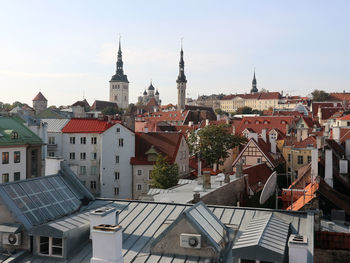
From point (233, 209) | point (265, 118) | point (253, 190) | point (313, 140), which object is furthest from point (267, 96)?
point (233, 209)

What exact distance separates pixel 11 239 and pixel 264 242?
628 centimetres

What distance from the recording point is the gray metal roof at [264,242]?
882cm

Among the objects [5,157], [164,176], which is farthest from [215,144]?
[5,157]

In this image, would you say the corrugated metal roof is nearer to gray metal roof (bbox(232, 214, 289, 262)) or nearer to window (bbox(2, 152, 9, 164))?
window (bbox(2, 152, 9, 164))

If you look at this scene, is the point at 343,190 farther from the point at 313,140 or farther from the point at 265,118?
the point at 265,118

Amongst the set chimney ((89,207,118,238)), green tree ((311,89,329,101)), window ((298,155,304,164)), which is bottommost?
window ((298,155,304,164))

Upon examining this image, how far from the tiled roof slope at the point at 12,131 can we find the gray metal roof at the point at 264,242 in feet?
103

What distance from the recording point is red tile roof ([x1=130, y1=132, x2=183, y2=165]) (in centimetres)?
4472

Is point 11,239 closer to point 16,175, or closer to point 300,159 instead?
point 16,175

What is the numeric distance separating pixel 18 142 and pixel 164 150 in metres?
14.7

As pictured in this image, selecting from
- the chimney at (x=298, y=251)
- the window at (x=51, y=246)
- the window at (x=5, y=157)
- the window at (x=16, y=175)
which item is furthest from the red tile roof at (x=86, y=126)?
the chimney at (x=298, y=251)

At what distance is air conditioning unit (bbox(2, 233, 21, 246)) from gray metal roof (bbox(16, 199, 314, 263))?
0.47 metres

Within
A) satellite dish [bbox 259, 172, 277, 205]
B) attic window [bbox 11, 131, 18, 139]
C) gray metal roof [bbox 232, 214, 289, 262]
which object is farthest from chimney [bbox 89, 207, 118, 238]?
attic window [bbox 11, 131, 18, 139]

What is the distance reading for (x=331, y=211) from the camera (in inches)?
789
